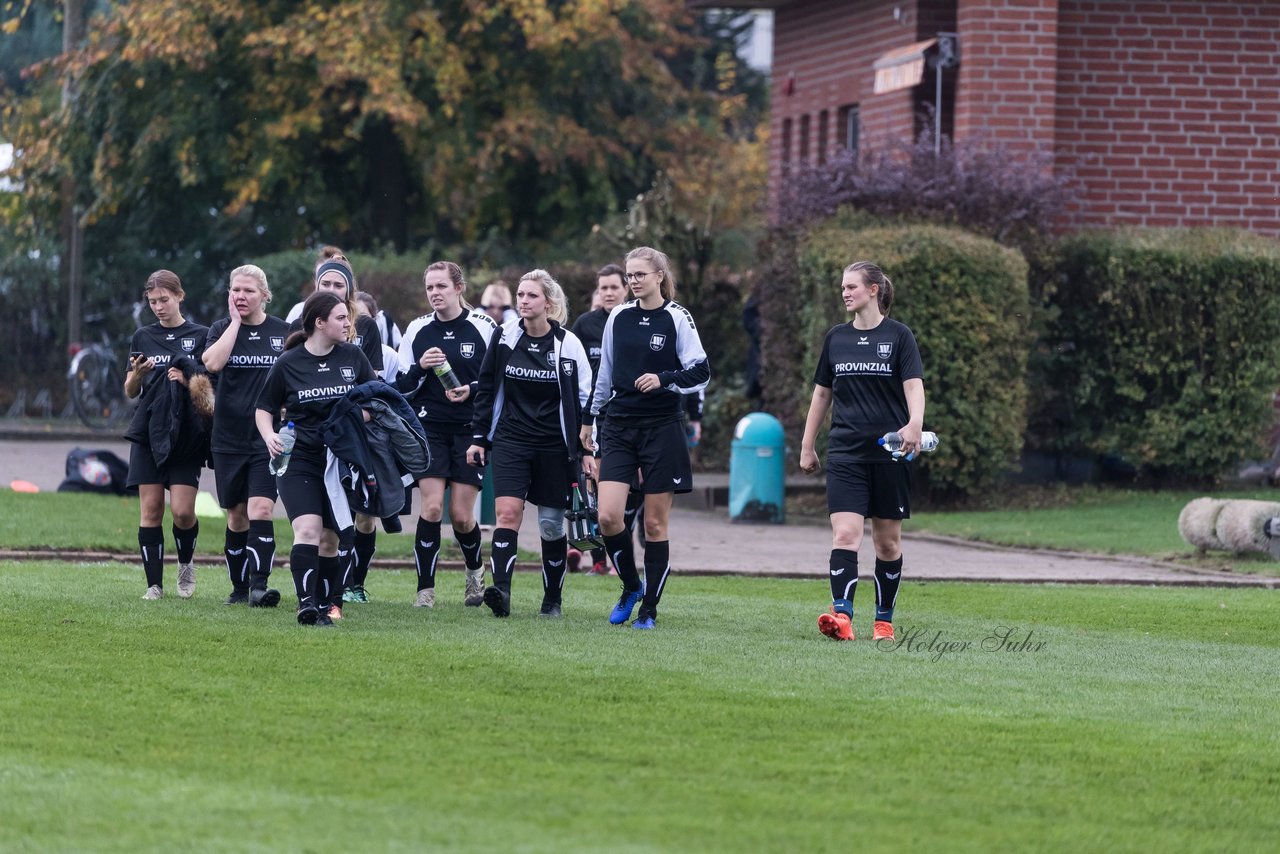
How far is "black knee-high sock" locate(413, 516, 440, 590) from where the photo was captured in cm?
1169

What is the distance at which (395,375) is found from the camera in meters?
11.8

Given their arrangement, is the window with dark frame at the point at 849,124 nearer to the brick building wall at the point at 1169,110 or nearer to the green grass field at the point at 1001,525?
the brick building wall at the point at 1169,110

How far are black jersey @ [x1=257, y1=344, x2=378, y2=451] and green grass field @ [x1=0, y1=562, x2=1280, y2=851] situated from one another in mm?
995

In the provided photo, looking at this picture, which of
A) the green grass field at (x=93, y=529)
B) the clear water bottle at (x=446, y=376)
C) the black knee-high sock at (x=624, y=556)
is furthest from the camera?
the green grass field at (x=93, y=529)

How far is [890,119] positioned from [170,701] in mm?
16778

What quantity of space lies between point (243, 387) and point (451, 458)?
1.21 metres

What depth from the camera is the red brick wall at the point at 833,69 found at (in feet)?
77.0

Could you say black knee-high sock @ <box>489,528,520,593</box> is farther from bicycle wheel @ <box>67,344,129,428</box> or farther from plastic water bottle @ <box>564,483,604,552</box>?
bicycle wheel @ <box>67,344,129,428</box>

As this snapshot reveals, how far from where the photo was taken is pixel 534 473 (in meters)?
11.2

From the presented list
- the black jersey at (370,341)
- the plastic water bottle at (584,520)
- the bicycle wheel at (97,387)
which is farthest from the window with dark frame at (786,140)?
the black jersey at (370,341)

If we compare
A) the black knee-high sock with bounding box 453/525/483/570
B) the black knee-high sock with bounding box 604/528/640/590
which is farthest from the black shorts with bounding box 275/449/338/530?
the black knee-high sock with bounding box 604/528/640/590

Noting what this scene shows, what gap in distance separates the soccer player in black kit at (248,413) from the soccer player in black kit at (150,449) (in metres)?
0.29

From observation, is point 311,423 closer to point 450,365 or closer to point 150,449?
point 450,365

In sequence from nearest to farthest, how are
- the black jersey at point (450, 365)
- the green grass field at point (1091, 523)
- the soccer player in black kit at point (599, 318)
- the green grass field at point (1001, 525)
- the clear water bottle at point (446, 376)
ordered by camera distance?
1. the clear water bottle at point (446, 376)
2. the black jersey at point (450, 365)
3. the soccer player in black kit at point (599, 318)
4. the green grass field at point (1001, 525)
5. the green grass field at point (1091, 523)
